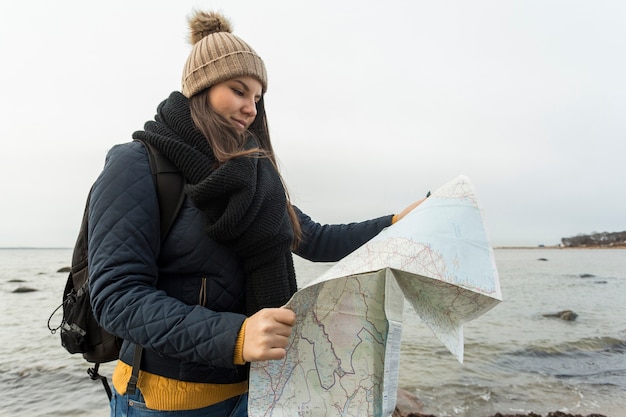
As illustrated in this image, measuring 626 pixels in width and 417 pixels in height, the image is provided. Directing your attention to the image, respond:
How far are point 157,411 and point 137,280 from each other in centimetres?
54

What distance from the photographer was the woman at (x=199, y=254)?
3.94 feet

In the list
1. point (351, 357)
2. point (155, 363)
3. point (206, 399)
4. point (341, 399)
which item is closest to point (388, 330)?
point (351, 357)

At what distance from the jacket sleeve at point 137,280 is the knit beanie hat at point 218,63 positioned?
47cm

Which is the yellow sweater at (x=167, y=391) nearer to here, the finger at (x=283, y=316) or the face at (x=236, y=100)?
the finger at (x=283, y=316)

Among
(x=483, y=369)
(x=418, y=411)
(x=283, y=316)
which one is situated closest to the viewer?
(x=283, y=316)

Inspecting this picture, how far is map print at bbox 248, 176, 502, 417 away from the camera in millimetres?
1319

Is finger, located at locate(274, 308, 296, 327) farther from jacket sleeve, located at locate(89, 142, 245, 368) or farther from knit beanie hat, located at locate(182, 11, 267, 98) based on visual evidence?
knit beanie hat, located at locate(182, 11, 267, 98)

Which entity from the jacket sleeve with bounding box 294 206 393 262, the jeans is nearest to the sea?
the jacket sleeve with bounding box 294 206 393 262

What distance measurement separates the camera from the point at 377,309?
142 centimetres

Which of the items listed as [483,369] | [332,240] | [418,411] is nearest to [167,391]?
[332,240]

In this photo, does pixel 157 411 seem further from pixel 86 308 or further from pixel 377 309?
pixel 377 309

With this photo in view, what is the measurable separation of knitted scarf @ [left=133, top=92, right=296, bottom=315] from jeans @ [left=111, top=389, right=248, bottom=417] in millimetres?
412

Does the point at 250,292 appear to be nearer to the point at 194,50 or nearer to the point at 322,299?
the point at 322,299

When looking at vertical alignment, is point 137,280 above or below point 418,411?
above
